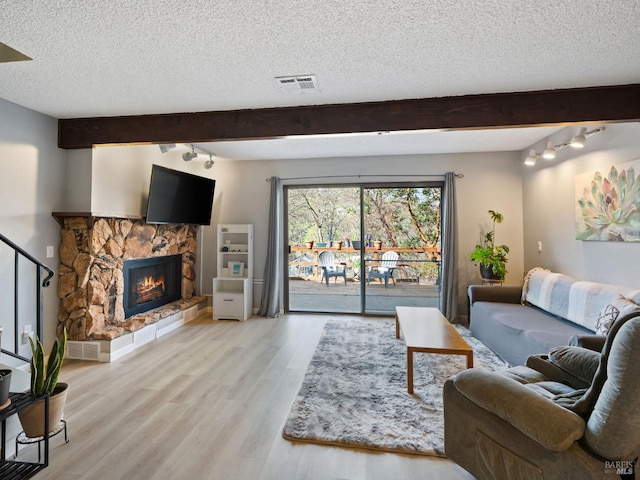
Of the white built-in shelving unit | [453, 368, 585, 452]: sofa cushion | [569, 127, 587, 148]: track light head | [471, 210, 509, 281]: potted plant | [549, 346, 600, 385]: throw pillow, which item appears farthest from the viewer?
the white built-in shelving unit

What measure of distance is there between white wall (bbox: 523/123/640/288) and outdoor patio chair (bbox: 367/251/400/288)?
6.14ft

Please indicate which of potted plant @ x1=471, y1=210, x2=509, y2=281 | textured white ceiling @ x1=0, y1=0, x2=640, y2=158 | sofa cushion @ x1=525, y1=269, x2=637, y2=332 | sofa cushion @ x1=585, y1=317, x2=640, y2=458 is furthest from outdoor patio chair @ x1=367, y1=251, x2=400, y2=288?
sofa cushion @ x1=585, y1=317, x2=640, y2=458

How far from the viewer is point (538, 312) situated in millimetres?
3586

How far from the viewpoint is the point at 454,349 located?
262 centimetres

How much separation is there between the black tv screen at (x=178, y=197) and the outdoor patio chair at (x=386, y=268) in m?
2.72

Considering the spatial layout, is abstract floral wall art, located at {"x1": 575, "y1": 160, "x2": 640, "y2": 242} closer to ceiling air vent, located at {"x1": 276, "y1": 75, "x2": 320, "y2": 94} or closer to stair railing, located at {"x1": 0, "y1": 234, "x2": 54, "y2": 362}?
ceiling air vent, located at {"x1": 276, "y1": 75, "x2": 320, "y2": 94}

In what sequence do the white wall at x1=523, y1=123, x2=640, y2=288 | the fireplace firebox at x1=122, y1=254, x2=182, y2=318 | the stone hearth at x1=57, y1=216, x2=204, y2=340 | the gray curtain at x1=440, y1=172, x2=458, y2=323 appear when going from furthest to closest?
the gray curtain at x1=440, y1=172, x2=458, y2=323 → the fireplace firebox at x1=122, y1=254, x2=182, y2=318 → the stone hearth at x1=57, y1=216, x2=204, y2=340 → the white wall at x1=523, y1=123, x2=640, y2=288

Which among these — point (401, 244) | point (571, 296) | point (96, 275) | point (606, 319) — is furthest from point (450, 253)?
point (96, 275)

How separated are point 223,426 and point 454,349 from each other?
5.99ft

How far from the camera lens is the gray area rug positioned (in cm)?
212

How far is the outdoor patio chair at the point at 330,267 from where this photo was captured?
545 centimetres

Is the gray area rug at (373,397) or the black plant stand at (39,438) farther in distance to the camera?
the gray area rug at (373,397)

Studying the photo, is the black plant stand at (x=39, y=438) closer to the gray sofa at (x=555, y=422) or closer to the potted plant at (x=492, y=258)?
the gray sofa at (x=555, y=422)

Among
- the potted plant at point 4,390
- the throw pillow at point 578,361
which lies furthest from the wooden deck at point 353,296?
the potted plant at point 4,390
